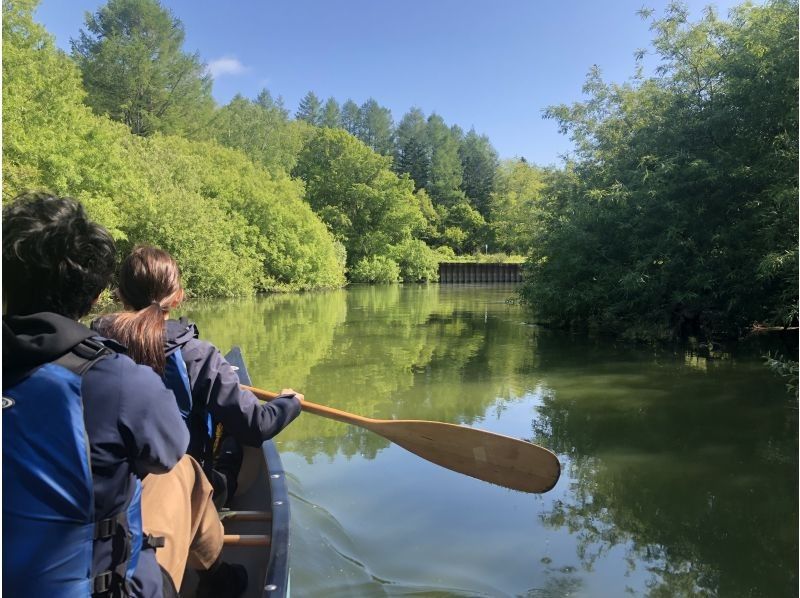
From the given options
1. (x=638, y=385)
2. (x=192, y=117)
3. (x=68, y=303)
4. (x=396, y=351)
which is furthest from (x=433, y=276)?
(x=68, y=303)

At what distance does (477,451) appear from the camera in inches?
127

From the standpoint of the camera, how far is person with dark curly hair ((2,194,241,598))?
1.29 metres

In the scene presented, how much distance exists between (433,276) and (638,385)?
1350 inches

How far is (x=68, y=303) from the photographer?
1.47 meters

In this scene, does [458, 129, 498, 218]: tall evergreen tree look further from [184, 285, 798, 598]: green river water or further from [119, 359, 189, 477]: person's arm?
[119, 359, 189, 477]: person's arm

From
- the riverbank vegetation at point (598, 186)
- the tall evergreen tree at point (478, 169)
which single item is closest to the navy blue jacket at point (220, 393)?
the riverbank vegetation at point (598, 186)

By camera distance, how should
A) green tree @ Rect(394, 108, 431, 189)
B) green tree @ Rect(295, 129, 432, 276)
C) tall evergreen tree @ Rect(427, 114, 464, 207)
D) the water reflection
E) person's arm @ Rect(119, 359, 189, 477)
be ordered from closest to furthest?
person's arm @ Rect(119, 359, 189, 477), the water reflection, green tree @ Rect(295, 129, 432, 276), tall evergreen tree @ Rect(427, 114, 464, 207), green tree @ Rect(394, 108, 431, 189)

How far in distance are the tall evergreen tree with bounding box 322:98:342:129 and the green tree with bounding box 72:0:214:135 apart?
2427 centimetres

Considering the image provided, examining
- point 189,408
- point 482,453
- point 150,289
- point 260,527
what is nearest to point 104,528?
point 189,408

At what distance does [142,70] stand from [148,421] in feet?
127

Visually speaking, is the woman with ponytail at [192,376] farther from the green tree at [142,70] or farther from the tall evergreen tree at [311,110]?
the tall evergreen tree at [311,110]

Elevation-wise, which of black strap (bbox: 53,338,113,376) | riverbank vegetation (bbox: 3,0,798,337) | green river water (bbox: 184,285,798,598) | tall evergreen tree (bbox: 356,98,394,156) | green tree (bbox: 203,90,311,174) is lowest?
green river water (bbox: 184,285,798,598)

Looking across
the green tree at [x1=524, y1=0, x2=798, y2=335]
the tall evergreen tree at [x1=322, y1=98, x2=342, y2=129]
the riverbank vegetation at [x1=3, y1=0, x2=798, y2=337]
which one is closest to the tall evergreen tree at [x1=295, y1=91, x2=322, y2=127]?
the tall evergreen tree at [x1=322, y1=98, x2=342, y2=129]

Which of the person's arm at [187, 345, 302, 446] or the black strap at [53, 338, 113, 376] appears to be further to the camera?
the person's arm at [187, 345, 302, 446]
